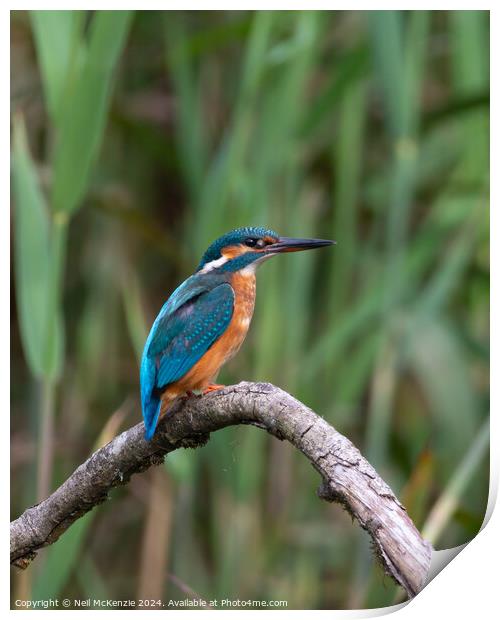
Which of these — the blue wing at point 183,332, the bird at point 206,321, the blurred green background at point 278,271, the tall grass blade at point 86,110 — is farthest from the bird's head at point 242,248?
the tall grass blade at point 86,110

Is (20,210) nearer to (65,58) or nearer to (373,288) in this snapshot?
(65,58)

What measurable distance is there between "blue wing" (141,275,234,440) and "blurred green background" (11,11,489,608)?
0.39 metres

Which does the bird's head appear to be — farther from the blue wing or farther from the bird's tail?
the bird's tail

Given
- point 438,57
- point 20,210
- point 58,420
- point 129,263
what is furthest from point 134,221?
point 438,57

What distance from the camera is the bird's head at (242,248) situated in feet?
7.99

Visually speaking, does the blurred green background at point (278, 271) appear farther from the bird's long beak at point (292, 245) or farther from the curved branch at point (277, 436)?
the curved branch at point (277, 436)

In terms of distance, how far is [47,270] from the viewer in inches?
96.2

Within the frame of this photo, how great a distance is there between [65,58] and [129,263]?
0.77 metres

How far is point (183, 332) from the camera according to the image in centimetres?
224

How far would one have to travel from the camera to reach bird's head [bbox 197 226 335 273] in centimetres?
244

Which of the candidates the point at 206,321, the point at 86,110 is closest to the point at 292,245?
the point at 206,321

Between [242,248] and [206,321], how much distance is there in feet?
0.93

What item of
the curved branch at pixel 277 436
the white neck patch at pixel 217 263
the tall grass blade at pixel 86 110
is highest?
the tall grass blade at pixel 86 110

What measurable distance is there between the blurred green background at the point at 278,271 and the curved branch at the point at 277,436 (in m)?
0.52
